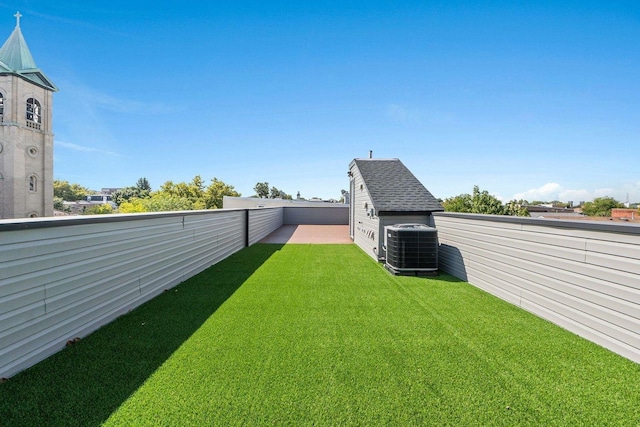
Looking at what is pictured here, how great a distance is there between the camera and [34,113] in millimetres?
41719

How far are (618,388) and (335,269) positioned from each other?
450cm

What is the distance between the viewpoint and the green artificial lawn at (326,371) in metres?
1.78

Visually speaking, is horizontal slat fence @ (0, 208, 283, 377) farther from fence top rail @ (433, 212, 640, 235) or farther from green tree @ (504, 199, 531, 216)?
green tree @ (504, 199, 531, 216)

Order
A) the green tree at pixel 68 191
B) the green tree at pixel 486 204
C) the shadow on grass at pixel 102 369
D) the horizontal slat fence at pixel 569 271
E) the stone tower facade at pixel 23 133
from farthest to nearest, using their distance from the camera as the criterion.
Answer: the green tree at pixel 68 191
the stone tower facade at pixel 23 133
the green tree at pixel 486 204
the horizontal slat fence at pixel 569 271
the shadow on grass at pixel 102 369


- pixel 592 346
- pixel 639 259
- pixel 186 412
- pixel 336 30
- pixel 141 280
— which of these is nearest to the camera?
pixel 186 412

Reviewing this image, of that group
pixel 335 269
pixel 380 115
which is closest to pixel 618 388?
pixel 335 269

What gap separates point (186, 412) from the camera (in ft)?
5.83

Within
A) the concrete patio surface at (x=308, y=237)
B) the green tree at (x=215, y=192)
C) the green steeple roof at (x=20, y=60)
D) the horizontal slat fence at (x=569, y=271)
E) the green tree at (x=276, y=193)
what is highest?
the green steeple roof at (x=20, y=60)

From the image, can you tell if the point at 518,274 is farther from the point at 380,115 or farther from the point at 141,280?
the point at 380,115

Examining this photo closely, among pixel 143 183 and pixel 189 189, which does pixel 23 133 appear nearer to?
pixel 189 189

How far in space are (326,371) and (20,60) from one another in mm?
63485

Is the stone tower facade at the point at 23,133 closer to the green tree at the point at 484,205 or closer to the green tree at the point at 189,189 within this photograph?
the green tree at the point at 189,189

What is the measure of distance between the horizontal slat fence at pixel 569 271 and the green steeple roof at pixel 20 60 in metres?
59.4

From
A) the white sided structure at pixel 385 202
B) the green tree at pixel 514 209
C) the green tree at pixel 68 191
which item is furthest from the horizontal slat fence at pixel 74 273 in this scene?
the green tree at pixel 68 191
